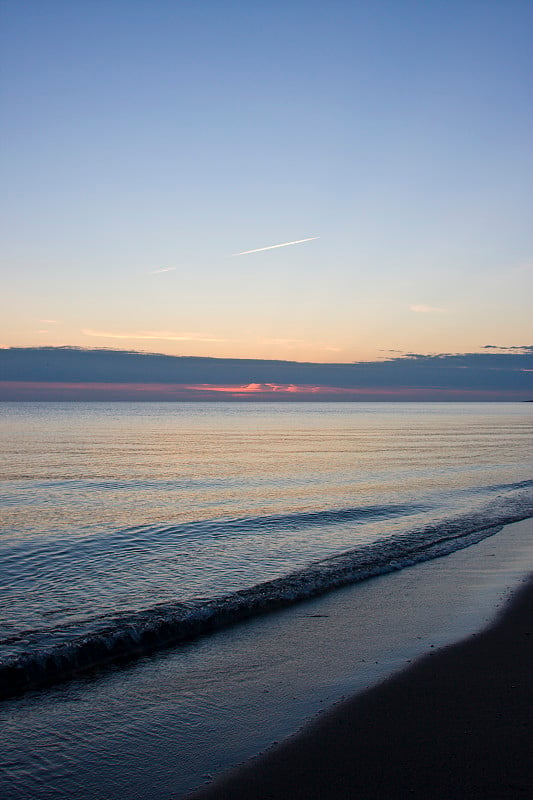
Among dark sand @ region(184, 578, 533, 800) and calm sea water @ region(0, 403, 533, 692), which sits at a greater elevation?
dark sand @ region(184, 578, 533, 800)

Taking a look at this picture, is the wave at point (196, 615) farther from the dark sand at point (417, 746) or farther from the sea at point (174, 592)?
the dark sand at point (417, 746)

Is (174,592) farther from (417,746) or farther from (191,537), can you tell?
(417,746)

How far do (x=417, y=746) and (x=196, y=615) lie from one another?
5.13m

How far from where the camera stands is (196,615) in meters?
10.1

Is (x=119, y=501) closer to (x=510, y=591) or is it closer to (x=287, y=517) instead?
(x=287, y=517)

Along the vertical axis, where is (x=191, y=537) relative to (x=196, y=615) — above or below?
below

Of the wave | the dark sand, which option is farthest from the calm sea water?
the dark sand

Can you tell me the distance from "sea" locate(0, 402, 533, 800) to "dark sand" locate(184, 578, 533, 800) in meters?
0.44

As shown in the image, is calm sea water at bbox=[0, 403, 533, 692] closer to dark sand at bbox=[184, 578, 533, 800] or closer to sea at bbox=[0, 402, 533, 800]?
sea at bbox=[0, 402, 533, 800]

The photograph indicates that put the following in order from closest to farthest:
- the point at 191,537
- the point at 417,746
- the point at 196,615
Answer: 1. the point at 417,746
2. the point at 196,615
3. the point at 191,537

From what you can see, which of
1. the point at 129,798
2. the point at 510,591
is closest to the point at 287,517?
the point at 510,591

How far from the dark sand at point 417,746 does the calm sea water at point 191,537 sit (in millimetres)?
3767

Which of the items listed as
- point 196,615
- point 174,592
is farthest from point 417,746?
point 174,592

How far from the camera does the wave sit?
26.3 ft
